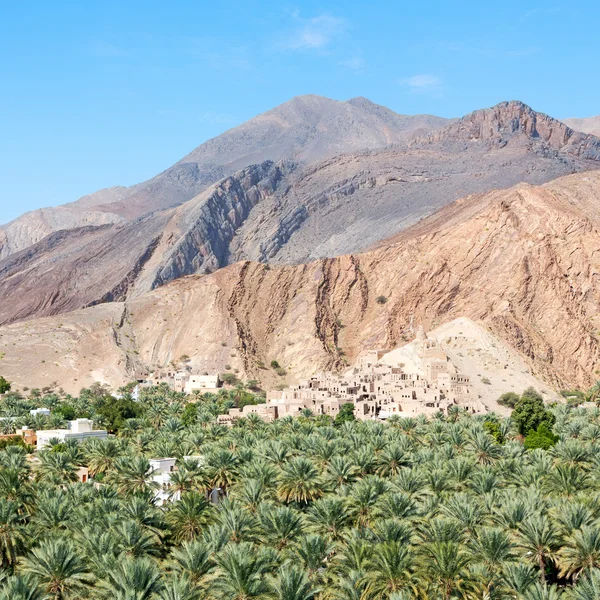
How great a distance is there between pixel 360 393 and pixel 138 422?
25.9m

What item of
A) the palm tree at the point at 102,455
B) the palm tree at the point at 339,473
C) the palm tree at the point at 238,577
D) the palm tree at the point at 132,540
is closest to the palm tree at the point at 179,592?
the palm tree at the point at 238,577

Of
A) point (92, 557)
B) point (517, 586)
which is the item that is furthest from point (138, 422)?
point (517, 586)

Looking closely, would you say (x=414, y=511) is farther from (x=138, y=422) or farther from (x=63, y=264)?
(x=63, y=264)

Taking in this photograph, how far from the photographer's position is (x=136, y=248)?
609 feet

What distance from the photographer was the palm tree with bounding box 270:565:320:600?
1076 inches

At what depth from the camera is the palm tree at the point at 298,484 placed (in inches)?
1684

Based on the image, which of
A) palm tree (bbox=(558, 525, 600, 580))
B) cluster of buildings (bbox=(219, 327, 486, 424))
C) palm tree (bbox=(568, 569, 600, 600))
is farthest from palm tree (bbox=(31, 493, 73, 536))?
cluster of buildings (bbox=(219, 327, 486, 424))

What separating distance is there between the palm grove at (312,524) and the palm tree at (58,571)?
1.8 inches

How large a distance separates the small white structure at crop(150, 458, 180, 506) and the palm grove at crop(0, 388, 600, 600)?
0.66 metres

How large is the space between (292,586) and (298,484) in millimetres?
15501

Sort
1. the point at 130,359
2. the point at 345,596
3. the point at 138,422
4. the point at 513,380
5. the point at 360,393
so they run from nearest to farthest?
the point at 345,596
the point at 138,422
the point at 360,393
the point at 513,380
the point at 130,359

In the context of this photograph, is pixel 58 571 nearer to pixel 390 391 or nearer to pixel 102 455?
pixel 102 455

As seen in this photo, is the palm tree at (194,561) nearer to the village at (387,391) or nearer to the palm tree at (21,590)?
the palm tree at (21,590)

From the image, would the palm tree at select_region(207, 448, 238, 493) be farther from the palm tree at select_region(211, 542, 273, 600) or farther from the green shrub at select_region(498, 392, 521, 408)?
the green shrub at select_region(498, 392, 521, 408)
